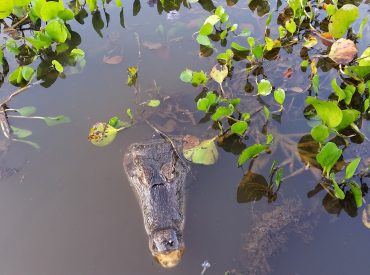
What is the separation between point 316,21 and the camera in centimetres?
389

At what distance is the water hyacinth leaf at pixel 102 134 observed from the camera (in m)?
2.87

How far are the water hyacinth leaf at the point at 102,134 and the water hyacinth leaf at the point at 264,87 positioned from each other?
3.67 ft

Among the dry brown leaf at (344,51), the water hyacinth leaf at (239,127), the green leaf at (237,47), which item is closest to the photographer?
the water hyacinth leaf at (239,127)

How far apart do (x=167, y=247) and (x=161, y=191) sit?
0.38 metres

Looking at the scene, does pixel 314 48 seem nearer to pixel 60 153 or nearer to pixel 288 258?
pixel 288 258

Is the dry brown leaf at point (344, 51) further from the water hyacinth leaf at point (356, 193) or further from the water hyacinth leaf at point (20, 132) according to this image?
the water hyacinth leaf at point (20, 132)

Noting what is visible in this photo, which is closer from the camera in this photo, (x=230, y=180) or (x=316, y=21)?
(x=230, y=180)

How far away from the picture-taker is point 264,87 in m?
2.93

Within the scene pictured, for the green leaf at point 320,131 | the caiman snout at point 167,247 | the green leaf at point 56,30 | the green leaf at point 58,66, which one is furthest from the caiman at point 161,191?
the green leaf at point 56,30

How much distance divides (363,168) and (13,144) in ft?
8.06

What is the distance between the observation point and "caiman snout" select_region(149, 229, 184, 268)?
211cm

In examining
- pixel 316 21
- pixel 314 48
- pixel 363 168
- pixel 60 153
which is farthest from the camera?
pixel 316 21

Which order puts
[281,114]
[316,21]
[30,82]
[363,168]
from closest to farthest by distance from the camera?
[363,168] < [281,114] < [30,82] < [316,21]

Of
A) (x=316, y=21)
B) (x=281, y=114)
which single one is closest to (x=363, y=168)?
(x=281, y=114)
